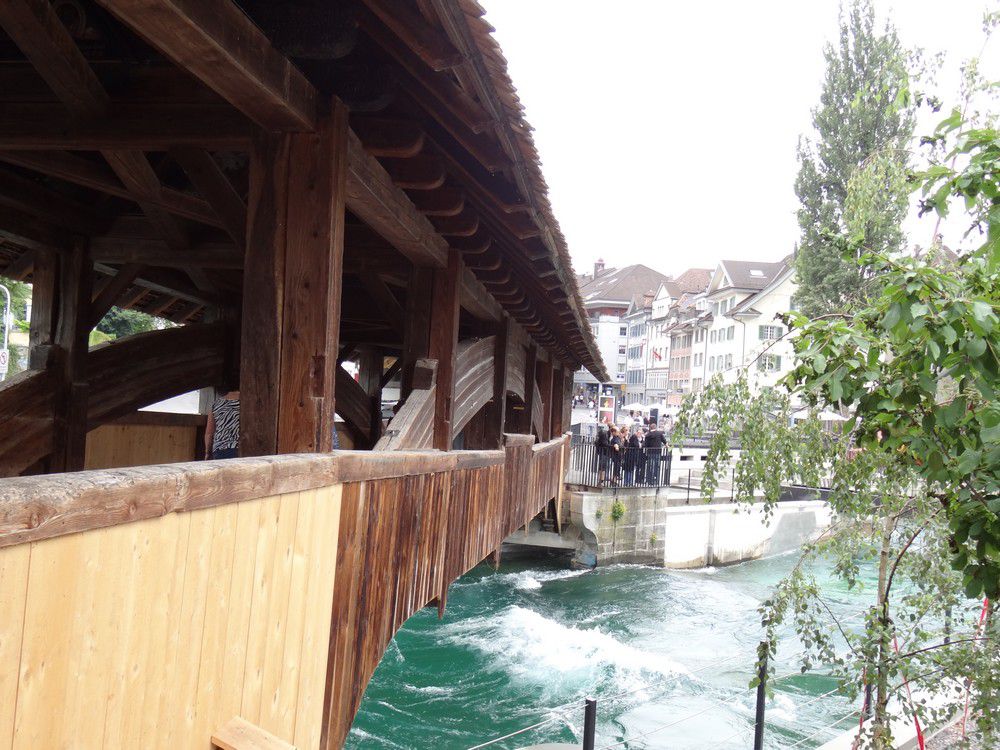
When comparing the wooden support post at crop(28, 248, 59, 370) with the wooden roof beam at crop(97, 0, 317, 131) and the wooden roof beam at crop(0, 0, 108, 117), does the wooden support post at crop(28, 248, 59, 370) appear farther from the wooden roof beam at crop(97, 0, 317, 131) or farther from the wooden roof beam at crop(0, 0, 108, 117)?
the wooden roof beam at crop(97, 0, 317, 131)

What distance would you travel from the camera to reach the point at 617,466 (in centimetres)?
2164

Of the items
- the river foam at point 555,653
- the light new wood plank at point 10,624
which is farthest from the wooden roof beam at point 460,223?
the river foam at point 555,653

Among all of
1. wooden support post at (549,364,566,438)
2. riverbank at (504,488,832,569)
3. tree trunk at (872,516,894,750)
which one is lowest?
riverbank at (504,488,832,569)

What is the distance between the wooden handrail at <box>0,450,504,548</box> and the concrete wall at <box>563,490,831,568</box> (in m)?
18.6

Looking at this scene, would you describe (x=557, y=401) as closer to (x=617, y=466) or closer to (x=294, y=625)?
(x=617, y=466)

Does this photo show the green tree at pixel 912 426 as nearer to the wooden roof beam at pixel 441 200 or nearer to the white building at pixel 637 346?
the wooden roof beam at pixel 441 200

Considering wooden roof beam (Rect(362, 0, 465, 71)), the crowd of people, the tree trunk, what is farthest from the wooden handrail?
the crowd of people

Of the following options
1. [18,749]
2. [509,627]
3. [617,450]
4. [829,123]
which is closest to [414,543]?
[18,749]

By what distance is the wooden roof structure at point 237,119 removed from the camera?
2.61m

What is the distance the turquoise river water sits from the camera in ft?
36.3

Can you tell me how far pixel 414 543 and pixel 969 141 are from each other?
3.07 meters

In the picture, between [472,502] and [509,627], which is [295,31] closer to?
[472,502]

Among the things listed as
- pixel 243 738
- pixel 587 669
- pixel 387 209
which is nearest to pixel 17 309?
pixel 587 669

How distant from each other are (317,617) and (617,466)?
19.0 metres
